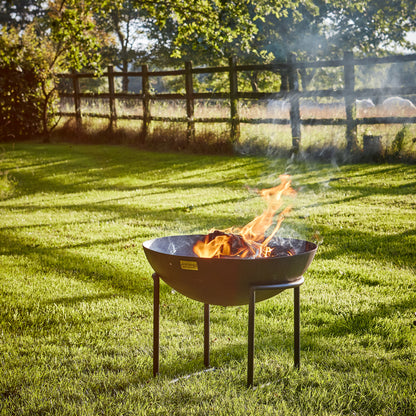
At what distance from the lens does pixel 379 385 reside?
2814 mm

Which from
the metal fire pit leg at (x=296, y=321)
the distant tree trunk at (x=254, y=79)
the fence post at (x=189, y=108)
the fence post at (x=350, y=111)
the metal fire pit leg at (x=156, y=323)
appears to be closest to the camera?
the metal fire pit leg at (x=296, y=321)

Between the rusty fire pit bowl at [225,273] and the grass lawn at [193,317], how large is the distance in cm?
54

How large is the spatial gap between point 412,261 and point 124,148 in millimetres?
10433

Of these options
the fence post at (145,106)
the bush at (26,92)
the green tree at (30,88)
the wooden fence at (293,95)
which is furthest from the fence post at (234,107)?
the bush at (26,92)

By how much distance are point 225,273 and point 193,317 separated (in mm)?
1447

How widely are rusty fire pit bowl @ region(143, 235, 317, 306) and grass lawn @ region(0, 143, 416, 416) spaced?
540 millimetres

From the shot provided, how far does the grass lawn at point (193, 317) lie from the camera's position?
277cm

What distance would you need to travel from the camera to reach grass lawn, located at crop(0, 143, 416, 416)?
9.09ft

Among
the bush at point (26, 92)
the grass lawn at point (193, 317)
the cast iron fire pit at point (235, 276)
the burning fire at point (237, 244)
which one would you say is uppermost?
the bush at point (26, 92)

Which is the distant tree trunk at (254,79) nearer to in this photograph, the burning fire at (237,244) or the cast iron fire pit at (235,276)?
the burning fire at (237,244)

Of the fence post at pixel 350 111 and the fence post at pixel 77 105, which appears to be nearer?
the fence post at pixel 350 111

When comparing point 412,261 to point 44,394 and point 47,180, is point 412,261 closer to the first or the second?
point 44,394

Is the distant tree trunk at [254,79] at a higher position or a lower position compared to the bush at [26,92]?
higher

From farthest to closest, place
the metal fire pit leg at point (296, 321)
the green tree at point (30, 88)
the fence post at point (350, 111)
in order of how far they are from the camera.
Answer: the green tree at point (30, 88) < the fence post at point (350, 111) < the metal fire pit leg at point (296, 321)
